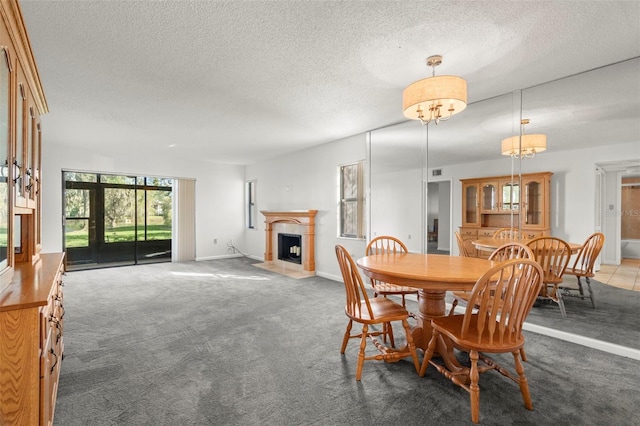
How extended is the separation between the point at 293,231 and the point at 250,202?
→ 7.89 ft

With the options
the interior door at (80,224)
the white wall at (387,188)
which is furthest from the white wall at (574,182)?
the interior door at (80,224)

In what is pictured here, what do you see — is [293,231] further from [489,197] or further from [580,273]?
[580,273]

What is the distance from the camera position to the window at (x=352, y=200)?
489cm

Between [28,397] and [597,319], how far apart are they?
4.03 meters

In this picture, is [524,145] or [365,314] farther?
[524,145]

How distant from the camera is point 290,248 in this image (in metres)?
6.23

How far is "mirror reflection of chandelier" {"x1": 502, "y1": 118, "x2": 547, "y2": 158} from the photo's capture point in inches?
118

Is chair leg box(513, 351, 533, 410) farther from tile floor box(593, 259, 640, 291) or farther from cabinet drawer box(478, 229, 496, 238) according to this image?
cabinet drawer box(478, 229, 496, 238)

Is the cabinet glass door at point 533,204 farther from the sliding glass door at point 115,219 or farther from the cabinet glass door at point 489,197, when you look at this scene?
the sliding glass door at point 115,219

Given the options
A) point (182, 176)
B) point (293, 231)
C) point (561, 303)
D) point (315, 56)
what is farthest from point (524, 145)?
point (182, 176)

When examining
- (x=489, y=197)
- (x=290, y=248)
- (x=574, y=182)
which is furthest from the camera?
(x=290, y=248)

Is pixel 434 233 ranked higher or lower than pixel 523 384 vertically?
higher

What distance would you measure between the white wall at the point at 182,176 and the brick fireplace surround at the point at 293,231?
1.36 m

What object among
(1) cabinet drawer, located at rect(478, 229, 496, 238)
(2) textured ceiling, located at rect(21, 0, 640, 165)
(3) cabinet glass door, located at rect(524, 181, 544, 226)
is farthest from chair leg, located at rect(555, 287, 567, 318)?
(2) textured ceiling, located at rect(21, 0, 640, 165)
